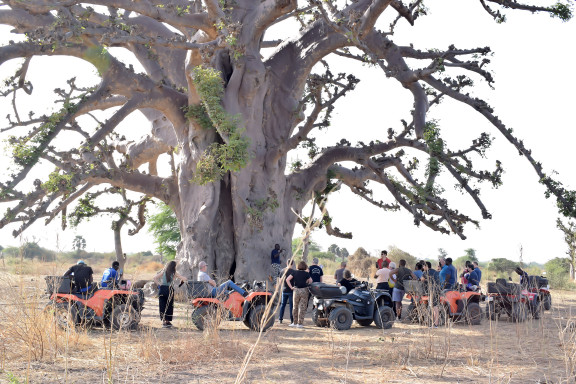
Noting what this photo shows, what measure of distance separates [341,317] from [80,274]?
173 inches

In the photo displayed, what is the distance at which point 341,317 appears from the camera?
10680 millimetres

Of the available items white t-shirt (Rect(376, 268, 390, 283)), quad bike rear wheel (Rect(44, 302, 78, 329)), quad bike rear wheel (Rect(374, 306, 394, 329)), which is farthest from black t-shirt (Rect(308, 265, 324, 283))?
quad bike rear wheel (Rect(44, 302, 78, 329))

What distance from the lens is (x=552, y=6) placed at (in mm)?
12180

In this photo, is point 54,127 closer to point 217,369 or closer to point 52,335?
point 52,335

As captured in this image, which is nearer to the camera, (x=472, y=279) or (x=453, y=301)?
(x=453, y=301)

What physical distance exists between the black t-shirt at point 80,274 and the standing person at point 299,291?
11.6 ft

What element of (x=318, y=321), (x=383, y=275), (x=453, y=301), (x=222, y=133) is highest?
(x=222, y=133)

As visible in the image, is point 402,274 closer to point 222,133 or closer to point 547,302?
point 222,133

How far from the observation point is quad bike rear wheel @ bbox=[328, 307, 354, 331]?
10516 millimetres

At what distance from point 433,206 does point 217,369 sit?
9.54 m

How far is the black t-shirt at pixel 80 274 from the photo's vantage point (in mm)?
9250

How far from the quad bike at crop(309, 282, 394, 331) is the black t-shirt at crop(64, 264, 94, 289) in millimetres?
3790

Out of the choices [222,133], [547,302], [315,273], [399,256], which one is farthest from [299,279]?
[399,256]

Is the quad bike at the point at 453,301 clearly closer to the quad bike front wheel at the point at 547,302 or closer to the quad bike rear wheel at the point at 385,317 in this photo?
the quad bike rear wheel at the point at 385,317
